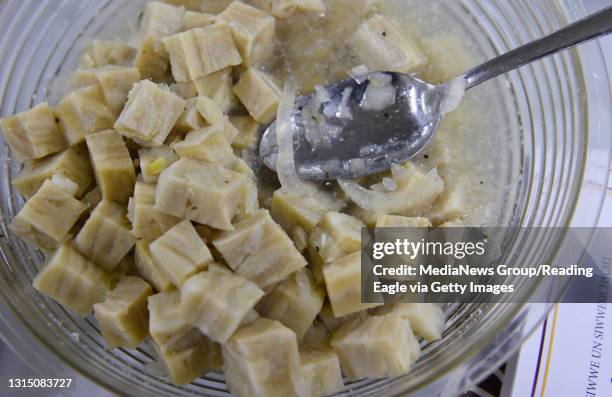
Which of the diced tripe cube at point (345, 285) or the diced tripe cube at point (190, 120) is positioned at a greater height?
the diced tripe cube at point (190, 120)

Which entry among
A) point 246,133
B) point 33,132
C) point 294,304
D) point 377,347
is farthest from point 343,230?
point 33,132

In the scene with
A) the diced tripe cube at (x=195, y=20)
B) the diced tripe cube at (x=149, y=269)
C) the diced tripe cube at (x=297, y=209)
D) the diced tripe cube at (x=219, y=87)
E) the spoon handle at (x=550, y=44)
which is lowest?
the diced tripe cube at (x=149, y=269)

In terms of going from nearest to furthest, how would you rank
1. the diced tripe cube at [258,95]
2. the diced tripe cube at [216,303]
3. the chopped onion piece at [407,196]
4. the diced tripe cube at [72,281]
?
1. the diced tripe cube at [216,303]
2. the diced tripe cube at [72,281]
3. the chopped onion piece at [407,196]
4. the diced tripe cube at [258,95]

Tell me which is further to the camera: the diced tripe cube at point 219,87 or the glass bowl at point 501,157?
the diced tripe cube at point 219,87

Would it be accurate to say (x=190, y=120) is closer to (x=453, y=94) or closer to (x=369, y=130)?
(x=369, y=130)

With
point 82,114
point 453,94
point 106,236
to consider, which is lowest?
point 106,236

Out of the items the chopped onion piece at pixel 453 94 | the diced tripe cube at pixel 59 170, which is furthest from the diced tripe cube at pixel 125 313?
the chopped onion piece at pixel 453 94

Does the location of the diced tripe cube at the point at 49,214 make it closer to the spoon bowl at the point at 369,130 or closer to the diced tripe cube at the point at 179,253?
the diced tripe cube at the point at 179,253
